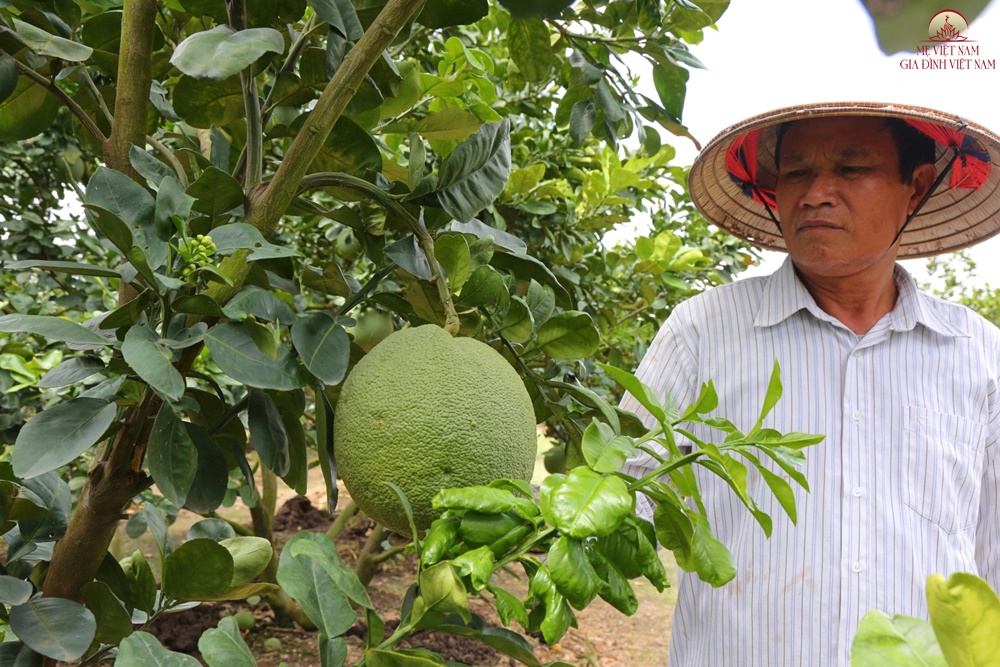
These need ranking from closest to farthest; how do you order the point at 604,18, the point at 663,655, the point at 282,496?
the point at 604,18 → the point at 663,655 → the point at 282,496

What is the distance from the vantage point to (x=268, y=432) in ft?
2.41

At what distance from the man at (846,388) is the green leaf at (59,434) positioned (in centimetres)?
91

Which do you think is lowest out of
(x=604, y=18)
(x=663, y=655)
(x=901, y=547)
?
(x=663, y=655)

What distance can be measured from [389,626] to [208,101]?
7.71 ft

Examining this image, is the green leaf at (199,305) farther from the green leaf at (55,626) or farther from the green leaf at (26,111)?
the green leaf at (26,111)

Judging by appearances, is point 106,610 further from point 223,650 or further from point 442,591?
point 442,591

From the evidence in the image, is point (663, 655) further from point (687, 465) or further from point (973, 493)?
point (687, 465)

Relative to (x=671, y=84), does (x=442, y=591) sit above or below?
below

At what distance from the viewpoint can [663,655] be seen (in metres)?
3.39

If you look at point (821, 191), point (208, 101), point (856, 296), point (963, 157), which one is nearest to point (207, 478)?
point (208, 101)

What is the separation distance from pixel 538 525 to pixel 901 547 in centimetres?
111

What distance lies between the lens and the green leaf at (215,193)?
67 centimetres

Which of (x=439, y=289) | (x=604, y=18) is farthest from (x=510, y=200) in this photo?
(x=439, y=289)

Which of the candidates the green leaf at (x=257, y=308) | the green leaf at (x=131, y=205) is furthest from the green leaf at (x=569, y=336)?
the green leaf at (x=131, y=205)
